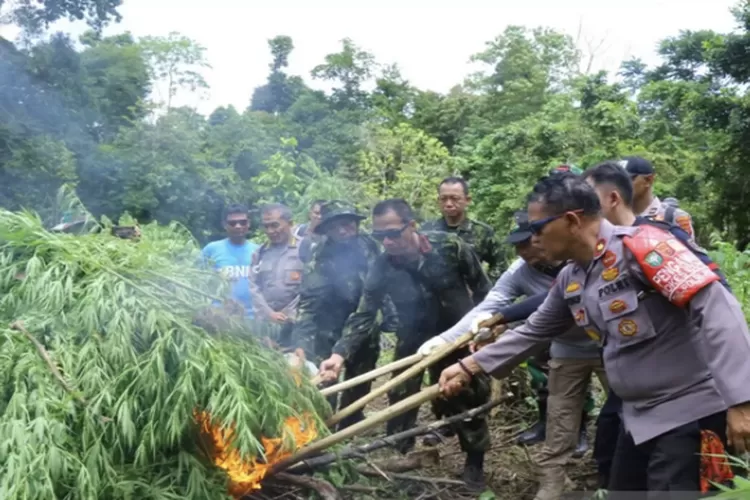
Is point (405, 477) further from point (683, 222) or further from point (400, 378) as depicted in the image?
point (683, 222)

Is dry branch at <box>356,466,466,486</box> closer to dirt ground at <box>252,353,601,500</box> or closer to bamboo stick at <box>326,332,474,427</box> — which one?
dirt ground at <box>252,353,601,500</box>

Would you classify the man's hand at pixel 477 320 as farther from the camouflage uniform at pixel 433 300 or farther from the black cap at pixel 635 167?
the black cap at pixel 635 167

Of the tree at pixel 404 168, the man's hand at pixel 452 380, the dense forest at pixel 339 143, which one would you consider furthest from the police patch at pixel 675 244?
the tree at pixel 404 168

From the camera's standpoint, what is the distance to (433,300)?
4613 mm

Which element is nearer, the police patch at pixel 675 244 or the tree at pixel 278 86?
the police patch at pixel 675 244

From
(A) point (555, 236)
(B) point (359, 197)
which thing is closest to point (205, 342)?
(A) point (555, 236)

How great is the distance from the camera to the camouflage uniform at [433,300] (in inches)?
168

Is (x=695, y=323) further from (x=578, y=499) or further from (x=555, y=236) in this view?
(x=578, y=499)

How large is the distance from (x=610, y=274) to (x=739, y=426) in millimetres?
604

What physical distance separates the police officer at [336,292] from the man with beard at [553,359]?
1137 millimetres

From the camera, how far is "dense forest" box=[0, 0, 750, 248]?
10.5 meters

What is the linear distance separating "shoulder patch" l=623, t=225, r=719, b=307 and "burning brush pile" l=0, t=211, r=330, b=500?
1.51m

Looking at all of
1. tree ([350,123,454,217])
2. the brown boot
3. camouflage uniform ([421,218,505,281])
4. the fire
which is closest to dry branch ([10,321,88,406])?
the fire

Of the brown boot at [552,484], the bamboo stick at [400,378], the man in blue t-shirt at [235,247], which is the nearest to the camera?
the bamboo stick at [400,378]
